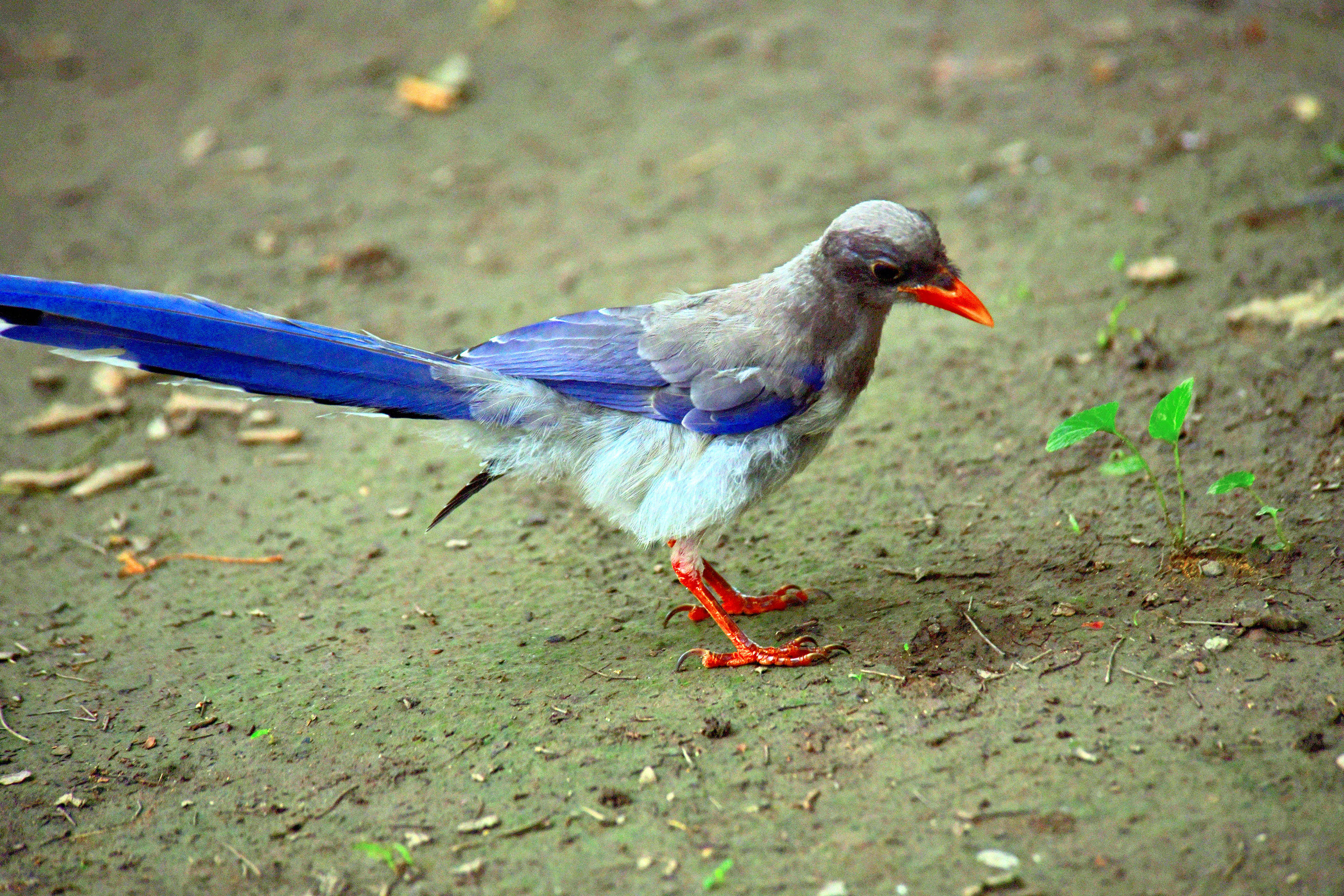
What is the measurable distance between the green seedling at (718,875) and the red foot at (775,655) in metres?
0.90

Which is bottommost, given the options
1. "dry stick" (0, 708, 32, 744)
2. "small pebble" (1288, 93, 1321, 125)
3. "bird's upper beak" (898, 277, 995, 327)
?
"dry stick" (0, 708, 32, 744)

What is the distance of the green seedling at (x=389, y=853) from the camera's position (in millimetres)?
3004

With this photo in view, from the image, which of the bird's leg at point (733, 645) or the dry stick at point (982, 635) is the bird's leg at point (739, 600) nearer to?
the bird's leg at point (733, 645)

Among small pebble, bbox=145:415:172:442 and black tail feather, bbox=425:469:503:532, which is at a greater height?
black tail feather, bbox=425:469:503:532

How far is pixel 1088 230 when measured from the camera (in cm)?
601

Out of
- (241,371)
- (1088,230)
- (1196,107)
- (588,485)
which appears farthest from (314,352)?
(1196,107)

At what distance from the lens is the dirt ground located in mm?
3014

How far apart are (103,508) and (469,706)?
2484mm

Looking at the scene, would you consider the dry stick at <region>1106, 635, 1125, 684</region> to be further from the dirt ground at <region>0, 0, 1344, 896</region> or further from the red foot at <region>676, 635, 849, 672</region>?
the red foot at <region>676, 635, 849, 672</region>

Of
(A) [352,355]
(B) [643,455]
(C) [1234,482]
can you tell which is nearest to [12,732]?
(A) [352,355]

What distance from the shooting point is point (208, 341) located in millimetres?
3512

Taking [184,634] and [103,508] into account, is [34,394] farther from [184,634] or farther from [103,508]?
[184,634]

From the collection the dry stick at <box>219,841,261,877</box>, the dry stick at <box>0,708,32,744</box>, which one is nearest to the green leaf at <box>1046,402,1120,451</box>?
the dry stick at <box>219,841,261,877</box>

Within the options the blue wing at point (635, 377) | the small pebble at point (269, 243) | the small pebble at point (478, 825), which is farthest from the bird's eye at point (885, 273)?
the small pebble at point (269, 243)
